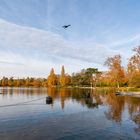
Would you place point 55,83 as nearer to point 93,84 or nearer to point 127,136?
point 93,84

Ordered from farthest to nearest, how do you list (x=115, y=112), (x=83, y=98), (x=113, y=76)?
(x=113, y=76)
(x=83, y=98)
(x=115, y=112)

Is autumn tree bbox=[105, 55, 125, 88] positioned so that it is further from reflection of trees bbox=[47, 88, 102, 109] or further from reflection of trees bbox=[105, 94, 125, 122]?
reflection of trees bbox=[105, 94, 125, 122]

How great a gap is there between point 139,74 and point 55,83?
399ft

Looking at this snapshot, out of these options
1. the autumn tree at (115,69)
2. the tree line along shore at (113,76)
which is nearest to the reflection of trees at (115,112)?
the tree line along shore at (113,76)

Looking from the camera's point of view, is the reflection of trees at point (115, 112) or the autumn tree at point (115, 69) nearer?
the reflection of trees at point (115, 112)

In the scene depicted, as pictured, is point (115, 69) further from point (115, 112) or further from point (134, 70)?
point (115, 112)

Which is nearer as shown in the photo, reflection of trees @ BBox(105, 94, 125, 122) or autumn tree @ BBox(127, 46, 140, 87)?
reflection of trees @ BBox(105, 94, 125, 122)

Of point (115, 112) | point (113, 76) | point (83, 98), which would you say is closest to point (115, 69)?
point (113, 76)

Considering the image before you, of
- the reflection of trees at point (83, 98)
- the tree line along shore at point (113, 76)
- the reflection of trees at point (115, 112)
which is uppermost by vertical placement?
the tree line along shore at point (113, 76)

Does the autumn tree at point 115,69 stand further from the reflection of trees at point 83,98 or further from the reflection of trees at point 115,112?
the reflection of trees at point 115,112

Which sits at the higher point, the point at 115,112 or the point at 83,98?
the point at 83,98

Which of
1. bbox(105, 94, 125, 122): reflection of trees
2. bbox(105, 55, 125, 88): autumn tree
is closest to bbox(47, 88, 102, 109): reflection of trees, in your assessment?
bbox(105, 94, 125, 122): reflection of trees

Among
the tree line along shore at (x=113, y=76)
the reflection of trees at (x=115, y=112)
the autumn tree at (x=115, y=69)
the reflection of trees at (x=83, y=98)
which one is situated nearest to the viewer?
the reflection of trees at (x=115, y=112)

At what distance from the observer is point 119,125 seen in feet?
91.8
